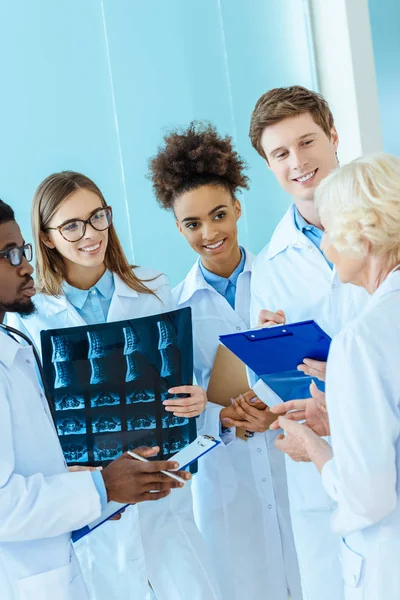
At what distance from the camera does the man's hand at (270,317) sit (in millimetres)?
2295

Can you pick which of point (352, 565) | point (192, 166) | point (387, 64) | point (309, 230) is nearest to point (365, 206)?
point (352, 565)

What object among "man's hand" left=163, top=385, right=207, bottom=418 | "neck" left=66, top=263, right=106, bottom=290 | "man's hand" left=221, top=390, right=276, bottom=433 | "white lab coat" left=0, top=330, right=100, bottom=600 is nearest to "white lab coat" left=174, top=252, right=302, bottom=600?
"man's hand" left=221, top=390, right=276, bottom=433

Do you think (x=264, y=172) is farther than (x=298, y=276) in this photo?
Yes

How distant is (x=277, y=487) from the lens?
2.66 metres

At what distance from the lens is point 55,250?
2.52 metres

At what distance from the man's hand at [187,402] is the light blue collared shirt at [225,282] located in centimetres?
57

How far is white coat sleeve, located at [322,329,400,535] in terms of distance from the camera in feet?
4.70

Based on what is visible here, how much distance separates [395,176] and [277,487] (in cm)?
142

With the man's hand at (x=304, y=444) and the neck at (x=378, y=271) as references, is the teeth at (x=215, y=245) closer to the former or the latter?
the man's hand at (x=304, y=444)

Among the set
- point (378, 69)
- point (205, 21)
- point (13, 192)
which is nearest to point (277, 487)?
point (13, 192)

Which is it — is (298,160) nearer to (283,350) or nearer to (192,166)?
(192,166)

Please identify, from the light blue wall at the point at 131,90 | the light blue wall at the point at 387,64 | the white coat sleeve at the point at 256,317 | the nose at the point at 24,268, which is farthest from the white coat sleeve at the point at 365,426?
the light blue wall at the point at 387,64

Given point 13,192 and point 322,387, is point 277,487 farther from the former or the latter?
point 13,192

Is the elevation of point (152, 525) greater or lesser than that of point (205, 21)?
lesser
